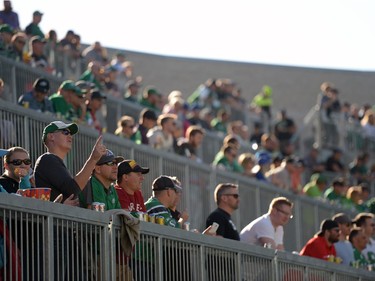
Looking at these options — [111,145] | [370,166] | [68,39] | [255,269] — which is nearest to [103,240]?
[255,269]

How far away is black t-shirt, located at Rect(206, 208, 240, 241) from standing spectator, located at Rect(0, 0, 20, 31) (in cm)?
1065

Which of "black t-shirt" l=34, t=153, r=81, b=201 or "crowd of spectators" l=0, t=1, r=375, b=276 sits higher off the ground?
"crowd of spectators" l=0, t=1, r=375, b=276

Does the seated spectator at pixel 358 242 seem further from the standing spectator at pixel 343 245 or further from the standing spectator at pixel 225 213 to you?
the standing spectator at pixel 225 213

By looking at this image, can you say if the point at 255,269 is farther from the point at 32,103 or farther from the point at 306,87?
the point at 306,87

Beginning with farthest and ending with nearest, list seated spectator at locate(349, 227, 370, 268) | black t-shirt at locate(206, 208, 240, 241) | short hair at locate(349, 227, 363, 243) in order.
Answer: short hair at locate(349, 227, 363, 243), seated spectator at locate(349, 227, 370, 268), black t-shirt at locate(206, 208, 240, 241)

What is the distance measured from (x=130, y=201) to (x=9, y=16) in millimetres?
12766

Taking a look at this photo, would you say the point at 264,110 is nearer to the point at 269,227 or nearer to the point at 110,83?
the point at 110,83

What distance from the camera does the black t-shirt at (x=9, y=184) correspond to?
44.4 feet

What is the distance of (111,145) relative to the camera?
1919 centimetres

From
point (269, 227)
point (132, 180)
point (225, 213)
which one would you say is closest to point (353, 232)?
point (269, 227)

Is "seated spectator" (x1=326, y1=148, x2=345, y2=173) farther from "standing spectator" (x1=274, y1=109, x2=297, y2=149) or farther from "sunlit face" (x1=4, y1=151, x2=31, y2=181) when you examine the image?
"sunlit face" (x1=4, y1=151, x2=31, y2=181)

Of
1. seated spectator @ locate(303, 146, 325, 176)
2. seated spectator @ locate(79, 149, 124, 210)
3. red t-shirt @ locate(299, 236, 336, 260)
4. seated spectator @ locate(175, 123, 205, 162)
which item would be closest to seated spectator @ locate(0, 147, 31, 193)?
seated spectator @ locate(79, 149, 124, 210)

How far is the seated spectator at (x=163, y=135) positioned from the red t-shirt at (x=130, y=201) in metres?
6.48

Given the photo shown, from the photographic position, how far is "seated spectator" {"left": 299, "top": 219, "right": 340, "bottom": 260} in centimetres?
1869
